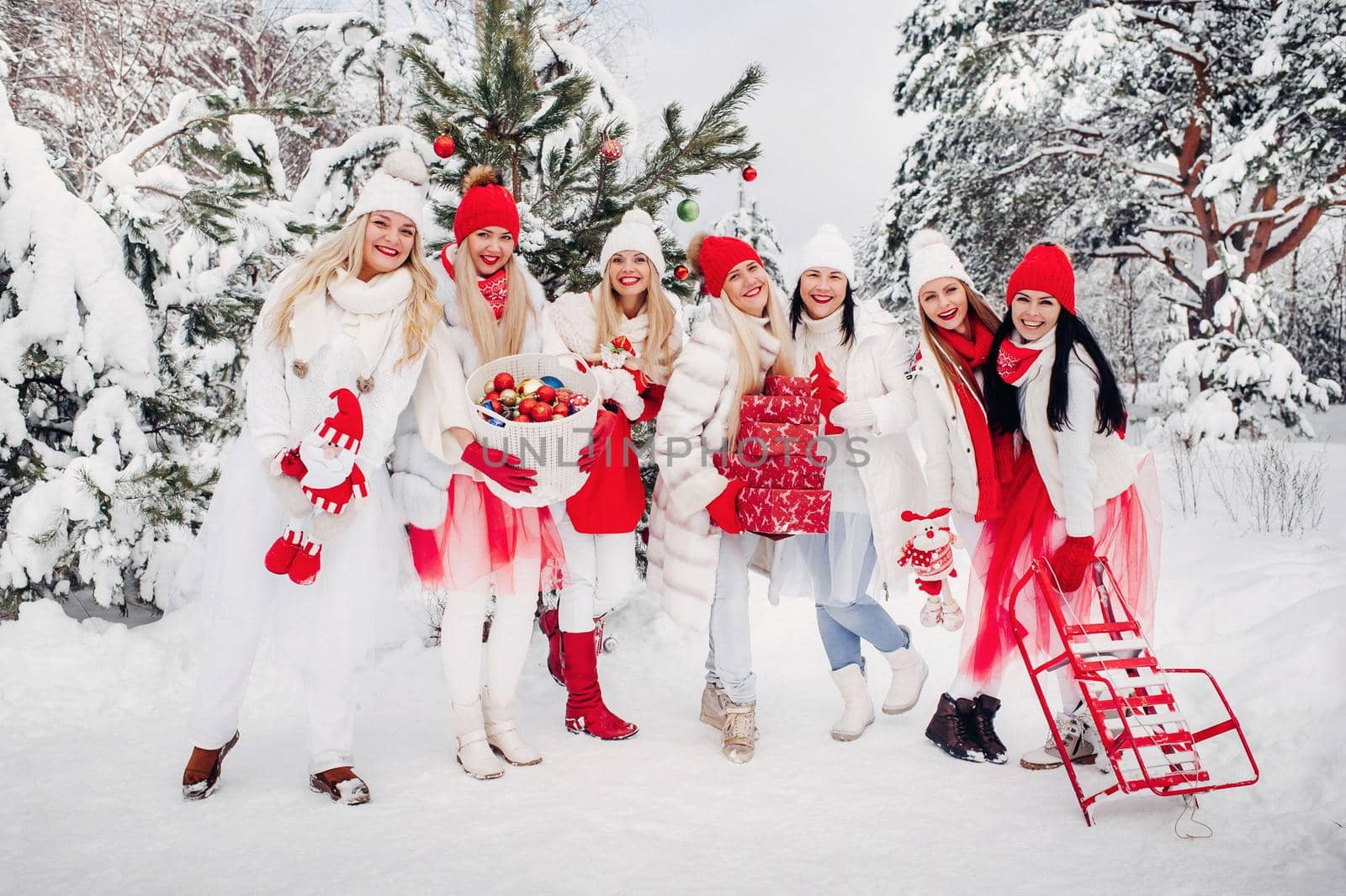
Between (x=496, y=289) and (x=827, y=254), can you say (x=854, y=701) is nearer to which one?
(x=827, y=254)

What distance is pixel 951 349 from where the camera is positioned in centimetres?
321

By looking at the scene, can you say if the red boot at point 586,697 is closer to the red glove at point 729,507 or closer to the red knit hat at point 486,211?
the red glove at point 729,507

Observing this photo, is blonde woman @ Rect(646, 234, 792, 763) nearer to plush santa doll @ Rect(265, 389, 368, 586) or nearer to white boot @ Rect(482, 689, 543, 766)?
white boot @ Rect(482, 689, 543, 766)

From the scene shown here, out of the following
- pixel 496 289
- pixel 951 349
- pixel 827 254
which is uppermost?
pixel 827 254

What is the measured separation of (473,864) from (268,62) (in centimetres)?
1332

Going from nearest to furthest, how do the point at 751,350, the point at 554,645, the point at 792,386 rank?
the point at 792,386 → the point at 751,350 → the point at 554,645

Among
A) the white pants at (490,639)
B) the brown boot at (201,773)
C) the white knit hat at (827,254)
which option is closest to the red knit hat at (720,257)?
the white knit hat at (827,254)

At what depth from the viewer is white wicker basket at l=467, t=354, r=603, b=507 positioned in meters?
2.83

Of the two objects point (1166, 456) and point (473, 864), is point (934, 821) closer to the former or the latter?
point (473, 864)

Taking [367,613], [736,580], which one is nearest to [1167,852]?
[736,580]

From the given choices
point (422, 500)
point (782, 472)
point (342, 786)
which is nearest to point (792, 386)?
point (782, 472)

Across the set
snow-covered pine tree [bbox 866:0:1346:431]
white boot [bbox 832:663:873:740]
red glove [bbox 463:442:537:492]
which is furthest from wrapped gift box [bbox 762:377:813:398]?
snow-covered pine tree [bbox 866:0:1346:431]

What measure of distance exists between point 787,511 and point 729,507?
222 millimetres

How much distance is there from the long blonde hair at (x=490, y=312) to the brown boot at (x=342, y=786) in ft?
4.88
